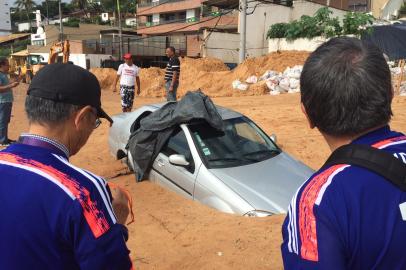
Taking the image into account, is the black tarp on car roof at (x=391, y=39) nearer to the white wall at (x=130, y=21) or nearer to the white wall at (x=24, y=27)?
the white wall at (x=130, y=21)

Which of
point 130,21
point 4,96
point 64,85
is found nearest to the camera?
point 64,85

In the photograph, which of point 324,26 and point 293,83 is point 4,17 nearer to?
point 324,26

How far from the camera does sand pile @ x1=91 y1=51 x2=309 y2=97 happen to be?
66.3ft

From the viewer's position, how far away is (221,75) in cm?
2228

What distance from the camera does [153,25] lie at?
53.9 metres

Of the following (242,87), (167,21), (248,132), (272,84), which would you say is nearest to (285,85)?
(272,84)

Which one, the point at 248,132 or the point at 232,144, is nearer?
the point at 232,144

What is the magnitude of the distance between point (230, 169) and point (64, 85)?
12.1ft

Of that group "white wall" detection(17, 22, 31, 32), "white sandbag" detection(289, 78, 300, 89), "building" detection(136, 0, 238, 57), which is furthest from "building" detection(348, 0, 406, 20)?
"white wall" detection(17, 22, 31, 32)

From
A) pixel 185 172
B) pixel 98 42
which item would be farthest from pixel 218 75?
pixel 98 42

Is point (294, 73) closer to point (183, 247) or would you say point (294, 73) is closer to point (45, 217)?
point (183, 247)

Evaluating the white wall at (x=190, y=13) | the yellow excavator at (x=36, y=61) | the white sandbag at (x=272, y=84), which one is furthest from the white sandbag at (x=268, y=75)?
the white wall at (x=190, y=13)

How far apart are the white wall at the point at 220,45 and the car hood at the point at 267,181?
26464 millimetres

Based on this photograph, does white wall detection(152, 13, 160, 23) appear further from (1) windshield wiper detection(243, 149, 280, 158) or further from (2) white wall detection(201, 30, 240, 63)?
(1) windshield wiper detection(243, 149, 280, 158)
